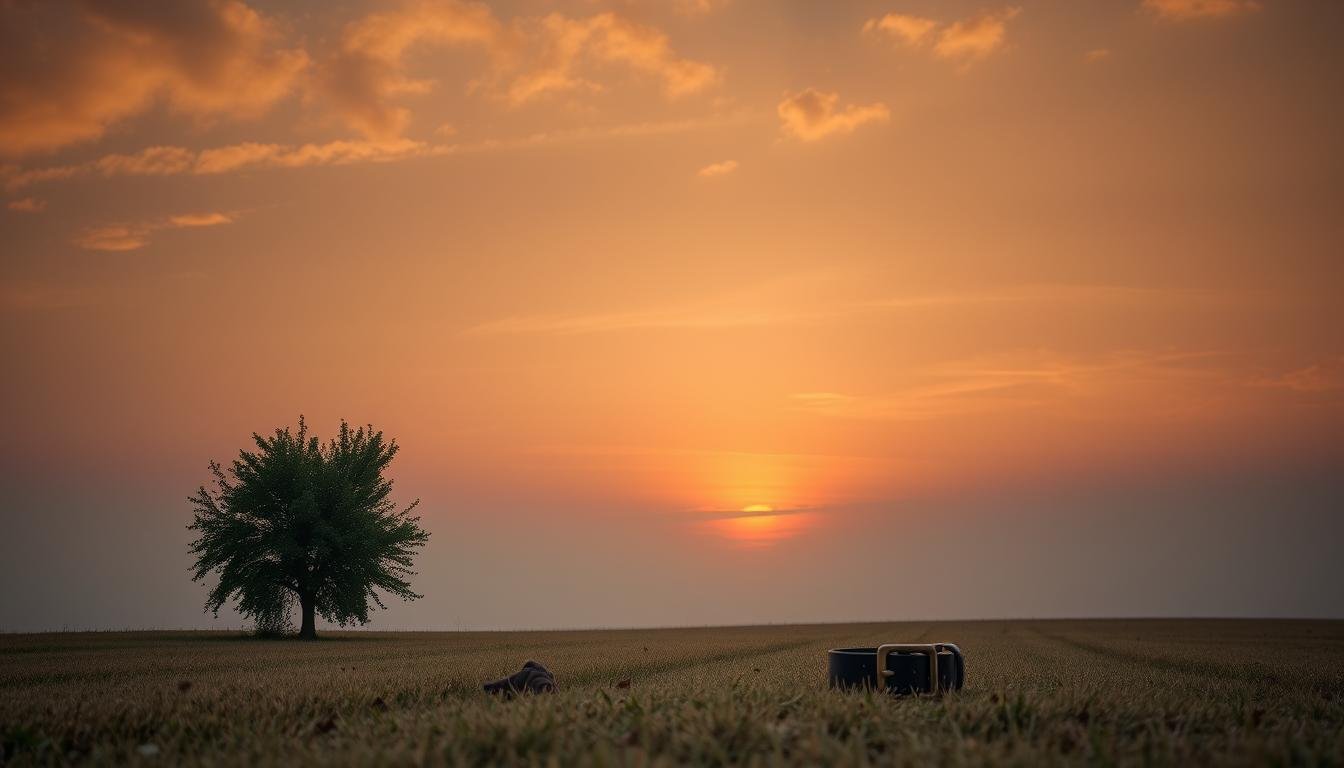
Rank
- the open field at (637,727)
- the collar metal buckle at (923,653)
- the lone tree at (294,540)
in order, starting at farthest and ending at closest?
the lone tree at (294,540) → the collar metal buckle at (923,653) → the open field at (637,727)

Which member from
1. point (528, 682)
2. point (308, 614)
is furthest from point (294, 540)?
point (528, 682)

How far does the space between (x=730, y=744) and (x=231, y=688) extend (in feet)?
28.0

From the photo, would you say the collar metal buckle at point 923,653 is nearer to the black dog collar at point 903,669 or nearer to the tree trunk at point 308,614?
the black dog collar at point 903,669

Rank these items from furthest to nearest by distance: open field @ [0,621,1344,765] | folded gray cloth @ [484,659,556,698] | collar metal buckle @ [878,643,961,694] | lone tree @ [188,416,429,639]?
1. lone tree @ [188,416,429,639]
2. folded gray cloth @ [484,659,556,698]
3. collar metal buckle @ [878,643,961,694]
4. open field @ [0,621,1344,765]

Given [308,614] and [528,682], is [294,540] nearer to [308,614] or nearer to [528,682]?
[308,614]

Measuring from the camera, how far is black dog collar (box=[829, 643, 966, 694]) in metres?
9.74

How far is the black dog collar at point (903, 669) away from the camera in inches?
384

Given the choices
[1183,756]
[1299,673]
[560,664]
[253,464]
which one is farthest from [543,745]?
[253,464]

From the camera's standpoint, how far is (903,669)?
9820 millimetres

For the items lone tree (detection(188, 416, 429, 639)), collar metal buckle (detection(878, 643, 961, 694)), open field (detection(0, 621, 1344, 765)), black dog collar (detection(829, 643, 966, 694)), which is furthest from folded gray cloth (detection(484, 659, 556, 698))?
lone tree (detection(188, 416, 429, 639))

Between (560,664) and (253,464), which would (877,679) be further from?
(253,464)

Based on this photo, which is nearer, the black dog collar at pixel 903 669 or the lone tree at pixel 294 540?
the black dog collar at pixel 903 669

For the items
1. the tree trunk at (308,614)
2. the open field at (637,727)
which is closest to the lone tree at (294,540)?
the tree trunk at (308,614)

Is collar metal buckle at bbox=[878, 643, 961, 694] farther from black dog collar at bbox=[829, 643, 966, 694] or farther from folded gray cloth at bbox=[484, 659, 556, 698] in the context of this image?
folded gray cloth at bbox=[484, 659, 556, 698]
